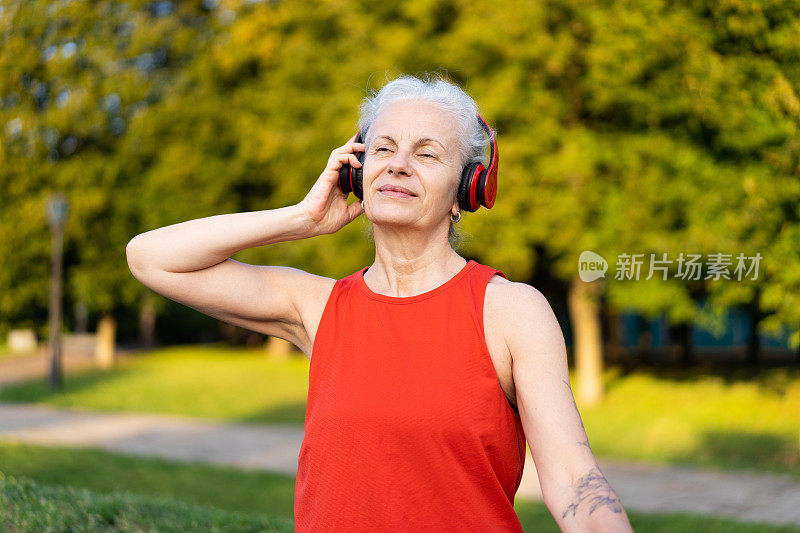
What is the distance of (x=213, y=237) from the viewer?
209 cm

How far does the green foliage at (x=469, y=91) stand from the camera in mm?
9766

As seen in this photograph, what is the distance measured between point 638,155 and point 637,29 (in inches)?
80.1

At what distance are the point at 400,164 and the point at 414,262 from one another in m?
0.25

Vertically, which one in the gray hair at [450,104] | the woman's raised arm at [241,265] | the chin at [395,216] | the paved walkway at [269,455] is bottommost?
the paved walkway at [269,455]

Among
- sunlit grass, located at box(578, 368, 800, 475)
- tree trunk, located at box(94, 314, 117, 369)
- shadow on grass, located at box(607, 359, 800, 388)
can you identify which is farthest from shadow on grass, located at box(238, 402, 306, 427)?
tree trunk, located at box(94, 314, 117, 369)

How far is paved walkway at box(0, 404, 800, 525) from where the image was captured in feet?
25.7

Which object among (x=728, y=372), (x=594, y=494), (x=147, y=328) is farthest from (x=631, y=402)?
(x=147, y=328)

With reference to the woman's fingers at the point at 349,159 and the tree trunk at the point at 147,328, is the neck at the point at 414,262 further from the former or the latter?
the tree trunk at the point at 147,328

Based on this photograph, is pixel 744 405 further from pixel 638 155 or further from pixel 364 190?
pixel 364 190

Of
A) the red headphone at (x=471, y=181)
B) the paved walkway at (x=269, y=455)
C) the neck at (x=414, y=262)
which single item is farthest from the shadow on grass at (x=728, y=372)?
the neck at (x=414, y=262)

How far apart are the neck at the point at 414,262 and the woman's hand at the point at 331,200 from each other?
0.21 metres

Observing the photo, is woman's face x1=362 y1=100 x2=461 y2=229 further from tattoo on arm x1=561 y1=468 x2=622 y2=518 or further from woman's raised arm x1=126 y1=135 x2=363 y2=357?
Answer: tattoo on arm x1=561 y1=468 x2=622 y2=518

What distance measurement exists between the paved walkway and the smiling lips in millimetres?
6382

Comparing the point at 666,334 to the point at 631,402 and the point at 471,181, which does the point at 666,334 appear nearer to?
the point at 631,402
